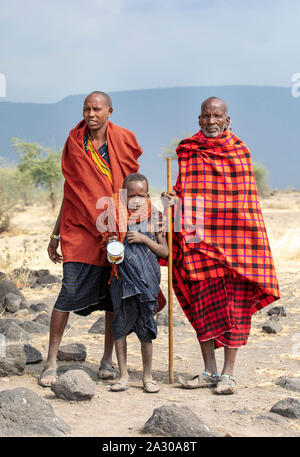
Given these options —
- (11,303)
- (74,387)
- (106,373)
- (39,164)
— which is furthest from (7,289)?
(39,164)

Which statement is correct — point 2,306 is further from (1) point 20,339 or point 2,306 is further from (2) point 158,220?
(2) point 158,220

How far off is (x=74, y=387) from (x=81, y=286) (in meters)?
0.89

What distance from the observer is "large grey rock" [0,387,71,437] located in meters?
3.69

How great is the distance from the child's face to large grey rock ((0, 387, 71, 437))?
152cm

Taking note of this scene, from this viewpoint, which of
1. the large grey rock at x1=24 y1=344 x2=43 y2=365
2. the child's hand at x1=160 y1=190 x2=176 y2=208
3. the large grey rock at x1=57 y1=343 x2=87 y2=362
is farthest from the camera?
the large grey rock at x1=57 y1=343 x2=87 y2=362

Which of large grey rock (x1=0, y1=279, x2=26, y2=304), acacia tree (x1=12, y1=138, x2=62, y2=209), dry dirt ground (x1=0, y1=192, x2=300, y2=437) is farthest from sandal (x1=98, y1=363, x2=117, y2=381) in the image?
acacia tree (x1=12, y1=138, x2=62, y2=209)

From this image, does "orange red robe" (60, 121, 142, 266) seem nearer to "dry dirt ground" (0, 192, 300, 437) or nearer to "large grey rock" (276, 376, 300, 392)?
"dry dirt ground" (0, 192, 300, 437)

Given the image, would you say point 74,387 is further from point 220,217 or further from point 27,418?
point 220,217

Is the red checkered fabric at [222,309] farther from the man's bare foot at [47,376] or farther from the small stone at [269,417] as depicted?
the man's bare foot at [47,376]

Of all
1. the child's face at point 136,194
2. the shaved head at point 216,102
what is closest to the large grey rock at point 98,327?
the child's face at point 136,194

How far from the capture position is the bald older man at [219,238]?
5.01m
